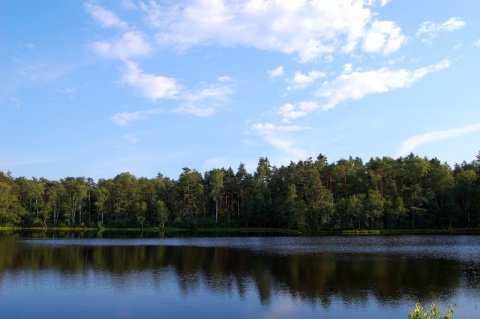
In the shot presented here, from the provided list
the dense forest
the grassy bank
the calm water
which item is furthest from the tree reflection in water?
the dense forest

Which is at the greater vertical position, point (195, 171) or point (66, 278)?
point (195, 171)

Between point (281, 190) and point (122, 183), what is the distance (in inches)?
2012

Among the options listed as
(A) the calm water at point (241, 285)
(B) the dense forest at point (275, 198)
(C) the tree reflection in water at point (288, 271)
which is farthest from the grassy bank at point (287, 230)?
(C) the tree reflection in water at point (288, 271)

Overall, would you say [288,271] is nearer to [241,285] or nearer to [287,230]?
[241,285]

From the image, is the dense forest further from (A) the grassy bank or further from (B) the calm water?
(B) the calm water

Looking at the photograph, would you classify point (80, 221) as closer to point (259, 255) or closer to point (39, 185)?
point (39, 185)

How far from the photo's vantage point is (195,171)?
421ft

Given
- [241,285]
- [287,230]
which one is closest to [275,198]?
[287,230]

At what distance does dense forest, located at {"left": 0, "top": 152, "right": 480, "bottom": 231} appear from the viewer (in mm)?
88812

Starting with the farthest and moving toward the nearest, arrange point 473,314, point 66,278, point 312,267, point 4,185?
point 4,185 → point 312,267 → point 66,278 → point 473,314

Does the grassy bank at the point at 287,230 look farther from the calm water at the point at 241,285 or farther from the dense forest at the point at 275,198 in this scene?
the calm water at the point at 241,285

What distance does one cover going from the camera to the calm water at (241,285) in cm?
2232

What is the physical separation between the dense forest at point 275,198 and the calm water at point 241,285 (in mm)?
45408

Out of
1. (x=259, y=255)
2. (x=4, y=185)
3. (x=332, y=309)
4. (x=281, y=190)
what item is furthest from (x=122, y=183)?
(x=332, y=309)
